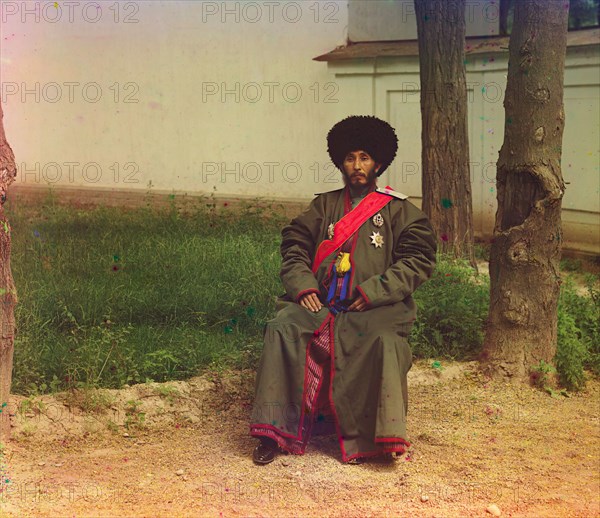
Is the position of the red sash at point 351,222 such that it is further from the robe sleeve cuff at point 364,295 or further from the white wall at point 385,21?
the white wall at point 385,21

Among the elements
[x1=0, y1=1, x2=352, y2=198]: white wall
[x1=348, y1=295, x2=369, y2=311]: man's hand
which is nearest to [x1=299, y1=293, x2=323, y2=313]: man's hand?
[x1=348, y1=295, x2=369, y2=311]: man's hand

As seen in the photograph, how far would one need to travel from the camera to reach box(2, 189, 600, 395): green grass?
5785 millimetres

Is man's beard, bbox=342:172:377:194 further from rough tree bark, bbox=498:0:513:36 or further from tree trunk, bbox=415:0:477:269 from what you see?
rough tree bark, bbox=498:0:513:36

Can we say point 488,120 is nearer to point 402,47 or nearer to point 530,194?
point 402,47

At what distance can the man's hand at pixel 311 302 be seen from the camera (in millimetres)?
4938

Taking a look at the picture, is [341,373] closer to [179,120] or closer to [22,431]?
[22,431]

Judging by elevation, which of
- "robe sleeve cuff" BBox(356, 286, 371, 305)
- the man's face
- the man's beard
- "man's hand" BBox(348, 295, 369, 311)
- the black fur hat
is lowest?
"man's hand" BBox(348, 295, 369, 311)

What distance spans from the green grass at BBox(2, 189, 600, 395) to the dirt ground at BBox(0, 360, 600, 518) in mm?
275

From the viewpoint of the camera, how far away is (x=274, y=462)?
4766 millimetres

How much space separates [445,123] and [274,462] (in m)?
4.62

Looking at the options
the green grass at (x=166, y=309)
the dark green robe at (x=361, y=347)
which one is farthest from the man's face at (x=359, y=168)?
the green grass at (x=166, y=309)

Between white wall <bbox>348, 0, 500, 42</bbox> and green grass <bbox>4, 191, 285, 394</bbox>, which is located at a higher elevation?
white wall <bbox>348, 0, 500, 42</bbox>

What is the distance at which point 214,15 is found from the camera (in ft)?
44.4

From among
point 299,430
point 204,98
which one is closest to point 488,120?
point 204,98
